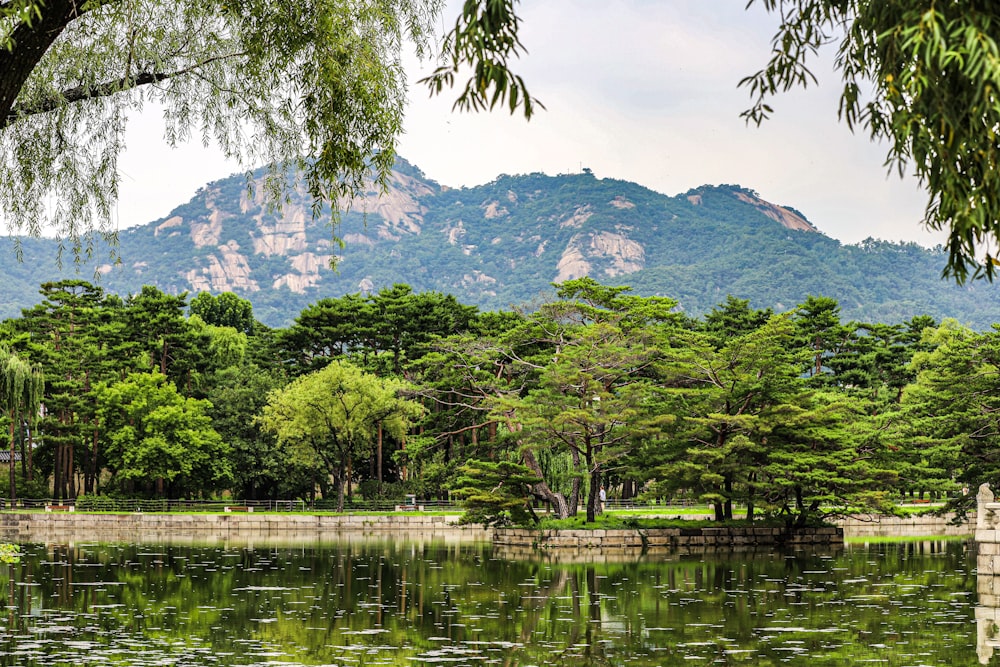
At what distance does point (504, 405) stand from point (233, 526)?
15.3 meters

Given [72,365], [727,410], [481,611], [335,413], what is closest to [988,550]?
[481,611]

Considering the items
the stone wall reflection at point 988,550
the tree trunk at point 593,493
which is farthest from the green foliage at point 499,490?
the stone wall reflection at point 988,550

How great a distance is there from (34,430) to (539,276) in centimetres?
14585

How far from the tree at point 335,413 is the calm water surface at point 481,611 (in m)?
19.4

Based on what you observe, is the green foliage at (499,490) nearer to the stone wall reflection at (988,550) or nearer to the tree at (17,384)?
the tree at (17,384)

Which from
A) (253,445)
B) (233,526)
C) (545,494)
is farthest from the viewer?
(253,445)

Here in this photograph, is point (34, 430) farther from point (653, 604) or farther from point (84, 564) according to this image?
point (653, 604)

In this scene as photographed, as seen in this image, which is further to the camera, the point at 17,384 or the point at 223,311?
the point at 223,311

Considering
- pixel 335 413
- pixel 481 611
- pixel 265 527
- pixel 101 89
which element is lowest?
pixel 265 527

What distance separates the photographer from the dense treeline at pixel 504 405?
36.2m

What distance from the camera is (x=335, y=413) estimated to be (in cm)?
5062

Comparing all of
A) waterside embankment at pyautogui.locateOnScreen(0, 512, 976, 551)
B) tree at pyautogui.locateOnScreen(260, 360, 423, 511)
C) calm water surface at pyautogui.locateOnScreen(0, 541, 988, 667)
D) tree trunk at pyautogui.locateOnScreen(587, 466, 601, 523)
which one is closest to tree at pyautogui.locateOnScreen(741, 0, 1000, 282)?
calm water surface at pyautogui.locateOnScreen(0, 541, 988, 667)

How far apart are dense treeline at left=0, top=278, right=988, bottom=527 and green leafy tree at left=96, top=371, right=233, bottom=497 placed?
0.14 m

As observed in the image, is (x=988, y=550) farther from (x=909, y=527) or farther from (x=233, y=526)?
(x=233, y=526)
